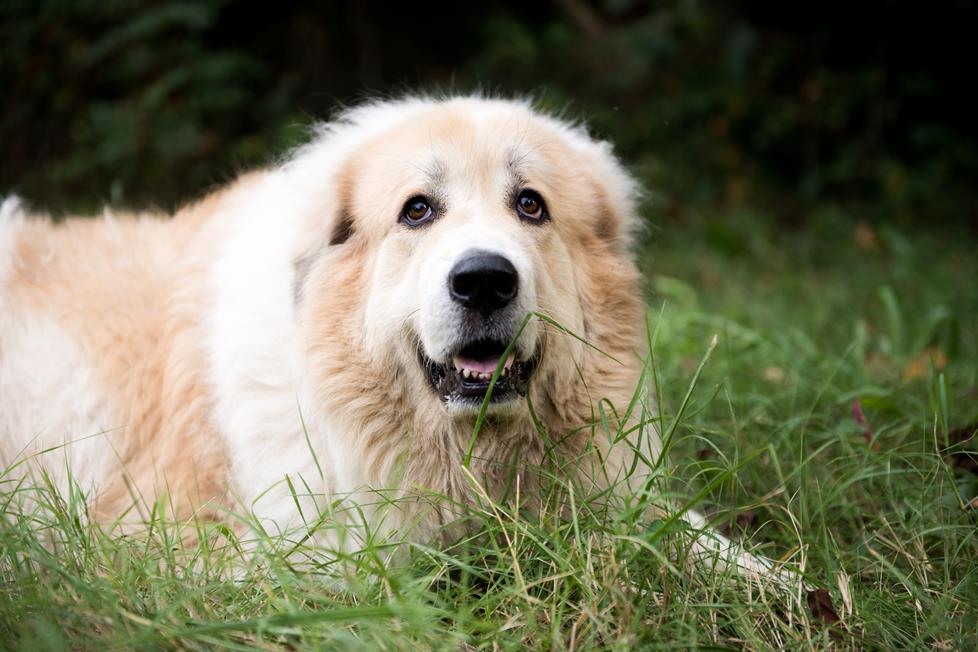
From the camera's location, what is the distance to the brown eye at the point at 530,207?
2.71m

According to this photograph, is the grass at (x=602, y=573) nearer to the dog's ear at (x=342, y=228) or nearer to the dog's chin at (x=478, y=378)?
the dog's chin at (x=478, y=378)

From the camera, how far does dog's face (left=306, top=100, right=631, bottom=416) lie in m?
2.40

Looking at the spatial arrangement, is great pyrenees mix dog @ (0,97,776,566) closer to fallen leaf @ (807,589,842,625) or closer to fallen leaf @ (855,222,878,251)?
fallen leaf @ (807,589,842,625)

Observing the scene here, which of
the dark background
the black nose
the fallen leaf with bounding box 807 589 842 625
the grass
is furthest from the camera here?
the dark background

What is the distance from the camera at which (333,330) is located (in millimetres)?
2639

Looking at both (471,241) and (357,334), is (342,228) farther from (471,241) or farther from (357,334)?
(471,241)

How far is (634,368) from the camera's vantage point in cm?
280

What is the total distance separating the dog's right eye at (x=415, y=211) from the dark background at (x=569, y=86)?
417cm

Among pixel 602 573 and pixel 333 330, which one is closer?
pixel 602 573

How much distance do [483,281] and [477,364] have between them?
0.90 feet

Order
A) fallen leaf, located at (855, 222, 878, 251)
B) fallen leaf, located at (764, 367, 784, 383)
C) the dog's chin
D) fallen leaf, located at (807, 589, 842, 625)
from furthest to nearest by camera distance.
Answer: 1. fallen leaf, located at (855, 222, 878, 251)
2. fallen leaf, located at (764, 367, 784, 383)
3. the dog's chin
4. fallen leaf, located at (807, 589, 842, 625)

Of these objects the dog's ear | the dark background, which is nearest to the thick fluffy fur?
the dog's ear

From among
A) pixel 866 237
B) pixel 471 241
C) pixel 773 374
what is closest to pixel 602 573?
pixel 471 241

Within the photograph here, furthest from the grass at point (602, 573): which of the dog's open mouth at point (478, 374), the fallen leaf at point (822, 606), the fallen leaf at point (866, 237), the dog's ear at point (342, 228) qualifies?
the fallen leaf at point (866, 237)
